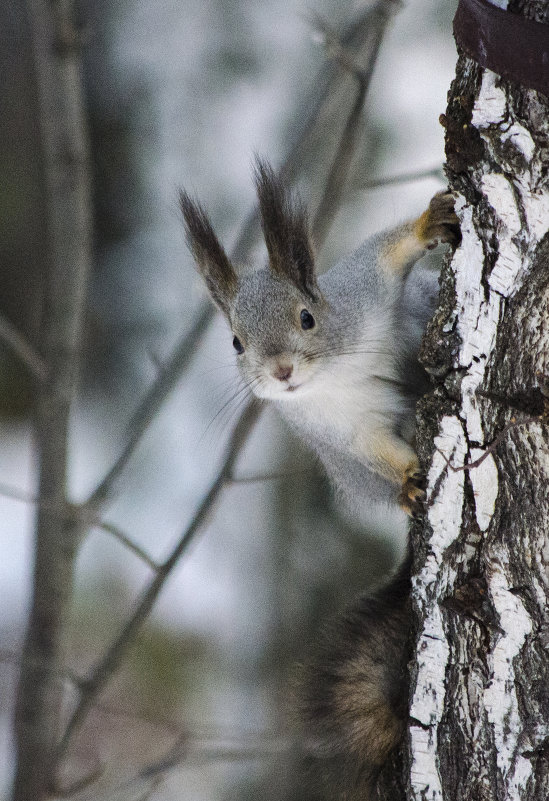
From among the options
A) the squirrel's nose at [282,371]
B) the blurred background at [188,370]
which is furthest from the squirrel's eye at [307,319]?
the blurred background at [188,370]

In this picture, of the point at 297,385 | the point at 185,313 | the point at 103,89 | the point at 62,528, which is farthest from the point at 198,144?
the point at 297,385

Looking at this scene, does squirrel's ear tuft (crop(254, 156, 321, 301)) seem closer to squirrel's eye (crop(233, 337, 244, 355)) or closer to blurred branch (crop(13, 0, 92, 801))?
squirrel's eye (crop(233, 337, 244, 355))

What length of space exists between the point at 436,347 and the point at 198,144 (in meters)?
2.26

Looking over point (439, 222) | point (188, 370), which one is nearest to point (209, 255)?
point (439, 222)

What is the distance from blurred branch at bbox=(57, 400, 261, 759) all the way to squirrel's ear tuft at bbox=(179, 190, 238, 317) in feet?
0.88

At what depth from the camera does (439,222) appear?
119 centimetres

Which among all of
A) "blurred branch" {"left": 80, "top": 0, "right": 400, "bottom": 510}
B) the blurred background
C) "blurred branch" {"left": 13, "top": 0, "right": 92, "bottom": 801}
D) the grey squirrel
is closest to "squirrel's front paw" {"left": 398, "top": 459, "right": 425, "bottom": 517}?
the grey squirrel

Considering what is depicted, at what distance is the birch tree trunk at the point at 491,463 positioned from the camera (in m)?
0.93

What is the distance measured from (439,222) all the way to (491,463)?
371 mm

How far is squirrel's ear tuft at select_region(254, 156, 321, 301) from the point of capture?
1293 millimetres

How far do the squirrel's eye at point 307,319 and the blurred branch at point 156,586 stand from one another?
12.5 inches

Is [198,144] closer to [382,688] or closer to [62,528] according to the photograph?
[62,528]

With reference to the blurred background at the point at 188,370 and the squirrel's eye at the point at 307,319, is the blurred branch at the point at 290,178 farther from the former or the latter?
the blurred background at the point at 188,370

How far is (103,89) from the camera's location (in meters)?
3.08
